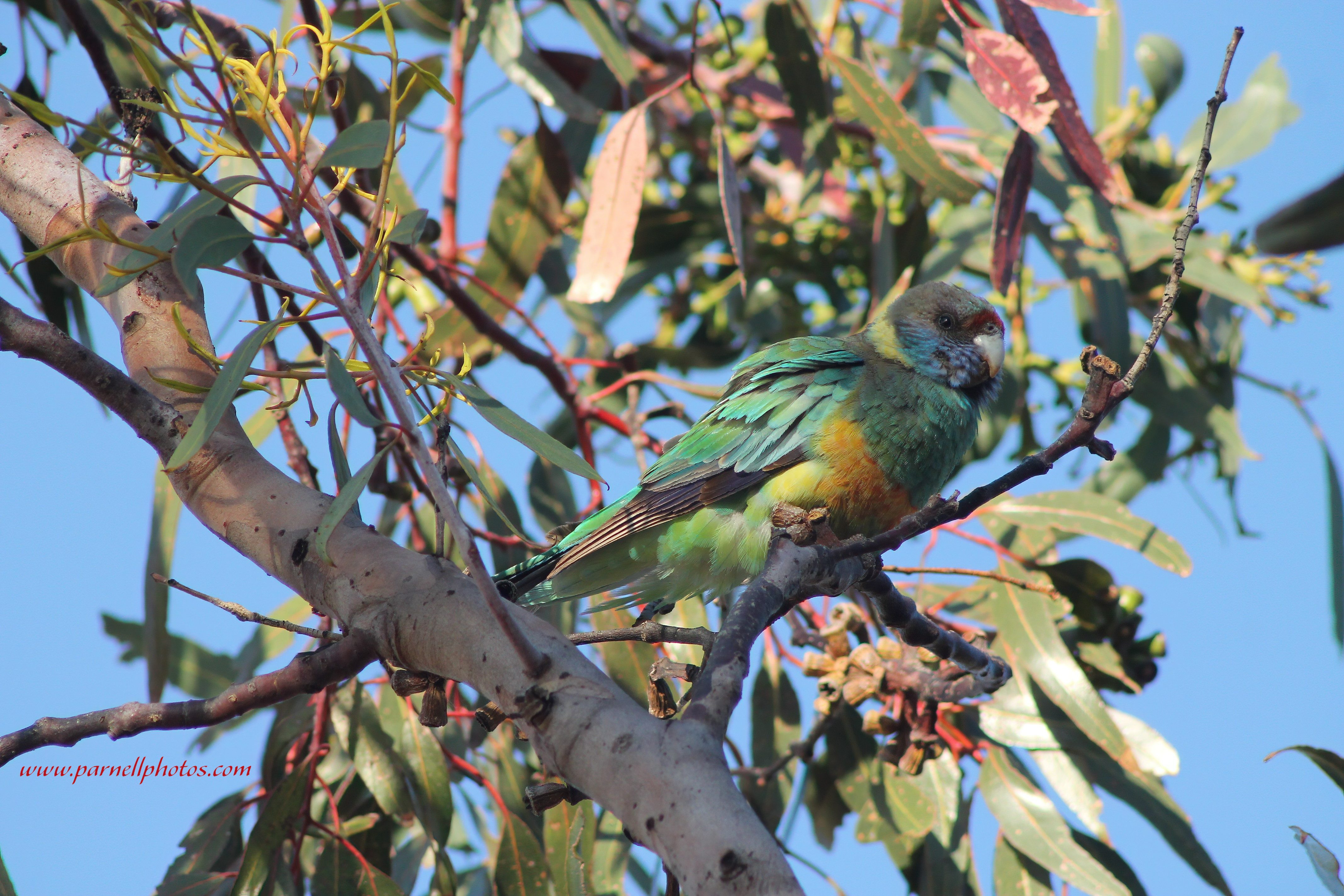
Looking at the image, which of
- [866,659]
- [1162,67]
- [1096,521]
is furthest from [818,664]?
[1162,67]

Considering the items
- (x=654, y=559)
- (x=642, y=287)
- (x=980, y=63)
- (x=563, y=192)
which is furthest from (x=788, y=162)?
(x=654, y=559)

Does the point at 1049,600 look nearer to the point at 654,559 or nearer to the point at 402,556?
the point at 654,559

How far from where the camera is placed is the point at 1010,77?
2.59m

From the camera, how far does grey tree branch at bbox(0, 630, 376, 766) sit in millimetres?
1439

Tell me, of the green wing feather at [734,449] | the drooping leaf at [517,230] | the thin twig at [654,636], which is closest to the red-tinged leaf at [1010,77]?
the green wing feather at [734,449]

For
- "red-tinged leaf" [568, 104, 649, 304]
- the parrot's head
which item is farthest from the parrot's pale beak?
"red-tinged leaf" [568, 104, 649, 304]

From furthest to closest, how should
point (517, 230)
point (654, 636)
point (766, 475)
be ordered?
point (517, 230), point (766, 475), point (654, 636)

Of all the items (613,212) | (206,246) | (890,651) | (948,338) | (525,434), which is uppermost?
(613,212)

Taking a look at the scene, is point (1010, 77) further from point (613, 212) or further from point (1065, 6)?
point (613, 212)

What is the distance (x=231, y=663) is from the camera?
335 centimetres

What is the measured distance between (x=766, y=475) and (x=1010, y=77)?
1225 millimetres

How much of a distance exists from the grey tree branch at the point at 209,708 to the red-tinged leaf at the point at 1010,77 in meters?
2.04

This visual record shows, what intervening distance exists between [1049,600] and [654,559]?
1.15 m

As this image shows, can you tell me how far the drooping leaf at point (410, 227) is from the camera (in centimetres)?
154
